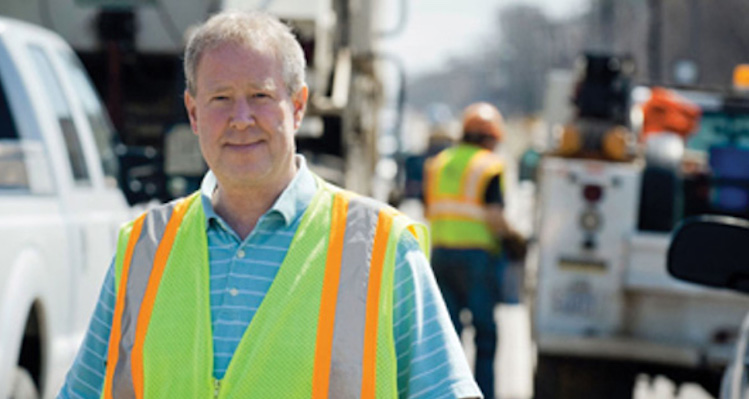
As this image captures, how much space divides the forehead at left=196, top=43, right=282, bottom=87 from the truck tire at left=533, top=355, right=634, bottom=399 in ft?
14.1

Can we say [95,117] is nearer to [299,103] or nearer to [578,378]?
[578,378]

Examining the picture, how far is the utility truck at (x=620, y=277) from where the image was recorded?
20.6ft

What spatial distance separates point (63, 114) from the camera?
5.59 meters

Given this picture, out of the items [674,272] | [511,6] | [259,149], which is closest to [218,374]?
[259,149]

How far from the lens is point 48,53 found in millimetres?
5559

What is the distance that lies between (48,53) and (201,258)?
3331mm

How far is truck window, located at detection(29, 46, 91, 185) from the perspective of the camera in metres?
5.42

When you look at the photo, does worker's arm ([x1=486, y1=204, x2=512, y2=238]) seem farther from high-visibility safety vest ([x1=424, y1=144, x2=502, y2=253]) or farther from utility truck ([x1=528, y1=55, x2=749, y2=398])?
utility truck ([x1=528, y1=55, x2=749, y2=398])

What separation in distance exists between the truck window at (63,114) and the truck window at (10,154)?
310mm

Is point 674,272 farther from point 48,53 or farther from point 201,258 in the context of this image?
point 48,53

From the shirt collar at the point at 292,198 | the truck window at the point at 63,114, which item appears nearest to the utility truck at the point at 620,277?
the truck window at the point at 63,114

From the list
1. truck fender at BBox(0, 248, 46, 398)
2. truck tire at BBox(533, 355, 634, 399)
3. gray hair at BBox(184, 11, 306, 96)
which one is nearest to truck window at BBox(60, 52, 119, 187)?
truck fender at BBox(0, 248, 46, 398)

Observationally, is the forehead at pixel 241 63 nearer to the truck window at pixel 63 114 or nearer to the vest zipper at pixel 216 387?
the vest zipper at pixel 216 387

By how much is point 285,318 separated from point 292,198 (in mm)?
274
